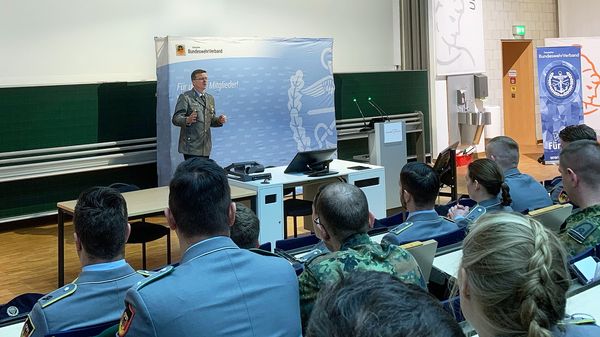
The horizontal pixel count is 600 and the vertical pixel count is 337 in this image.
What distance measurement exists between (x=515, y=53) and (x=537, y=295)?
43.8 ft

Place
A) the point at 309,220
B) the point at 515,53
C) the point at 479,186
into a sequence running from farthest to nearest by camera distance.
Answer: the point at 515,53 < the point at 309,220 < the point at 479,186

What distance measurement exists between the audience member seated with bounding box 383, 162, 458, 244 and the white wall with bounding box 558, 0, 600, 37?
11494 millimetres

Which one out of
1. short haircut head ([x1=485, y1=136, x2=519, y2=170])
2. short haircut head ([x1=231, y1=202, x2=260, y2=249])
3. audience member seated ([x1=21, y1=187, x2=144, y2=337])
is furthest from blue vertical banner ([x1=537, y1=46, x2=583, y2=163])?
audience member seated ([x1=21, y1=187, x2=144, y2=337])

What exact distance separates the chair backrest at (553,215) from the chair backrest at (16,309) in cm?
229

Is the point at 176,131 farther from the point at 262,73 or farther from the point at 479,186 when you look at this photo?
the point at 479,186

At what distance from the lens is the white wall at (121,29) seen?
734 centimetres

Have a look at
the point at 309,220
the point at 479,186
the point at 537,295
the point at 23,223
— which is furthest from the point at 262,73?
the point at 537,295

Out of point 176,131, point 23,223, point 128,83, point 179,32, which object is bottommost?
point 23,223

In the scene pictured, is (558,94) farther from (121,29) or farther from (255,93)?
(121,29)

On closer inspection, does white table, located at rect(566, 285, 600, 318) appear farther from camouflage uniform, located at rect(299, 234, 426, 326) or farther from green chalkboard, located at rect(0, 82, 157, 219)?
green chalkboard, located at rect(0, 82, 157, 219)

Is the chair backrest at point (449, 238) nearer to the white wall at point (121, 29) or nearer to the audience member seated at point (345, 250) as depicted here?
the audience member seated at point (345, 250)

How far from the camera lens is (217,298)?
69.8 inches

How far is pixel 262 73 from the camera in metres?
8.54

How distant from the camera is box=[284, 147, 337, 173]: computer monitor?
5.87 metres
